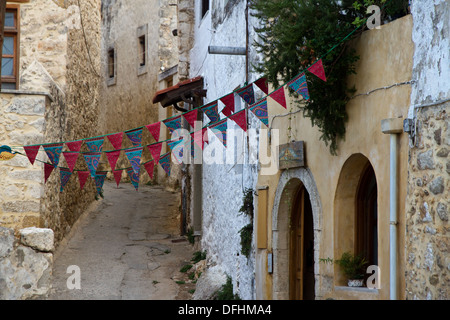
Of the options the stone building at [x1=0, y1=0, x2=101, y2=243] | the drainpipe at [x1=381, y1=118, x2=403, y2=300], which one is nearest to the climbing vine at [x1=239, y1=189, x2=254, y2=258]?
the stone building at [x1=0, y1=0, x2=101, y2=243]

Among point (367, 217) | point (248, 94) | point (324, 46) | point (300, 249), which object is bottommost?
point (300, 249)

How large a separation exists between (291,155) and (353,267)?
1.80 meters

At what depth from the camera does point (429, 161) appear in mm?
5047

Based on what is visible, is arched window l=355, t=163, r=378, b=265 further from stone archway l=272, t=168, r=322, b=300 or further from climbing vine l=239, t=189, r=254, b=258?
climbing vine l=239, t=189, r=254, b=258

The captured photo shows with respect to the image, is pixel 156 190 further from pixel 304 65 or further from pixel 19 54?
pixel 304 65

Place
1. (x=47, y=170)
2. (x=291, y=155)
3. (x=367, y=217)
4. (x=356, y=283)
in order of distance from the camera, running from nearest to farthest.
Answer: (x=356, y=283)
(x=367, y=217)
(x=291, y=155)
(x=47, y=170)

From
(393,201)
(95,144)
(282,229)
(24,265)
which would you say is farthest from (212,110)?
(393,201)

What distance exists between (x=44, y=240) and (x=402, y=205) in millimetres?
3488

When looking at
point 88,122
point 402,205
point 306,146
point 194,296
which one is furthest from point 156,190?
point 402,205

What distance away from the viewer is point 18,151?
10180mm

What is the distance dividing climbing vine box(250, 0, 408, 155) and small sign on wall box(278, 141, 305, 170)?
0.68 meters

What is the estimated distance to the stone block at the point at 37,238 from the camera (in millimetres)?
6426

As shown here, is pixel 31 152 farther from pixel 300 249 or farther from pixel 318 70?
pixel 318 70

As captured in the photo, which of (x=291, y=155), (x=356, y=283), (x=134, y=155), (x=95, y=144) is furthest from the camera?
(x=95, y=144)
